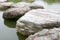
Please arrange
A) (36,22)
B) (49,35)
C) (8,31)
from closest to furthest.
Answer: (49,35) < (36,22) < (8,31)

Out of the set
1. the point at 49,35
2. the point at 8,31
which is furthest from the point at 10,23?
the point at 49,35

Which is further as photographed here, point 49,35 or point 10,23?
point 10,23

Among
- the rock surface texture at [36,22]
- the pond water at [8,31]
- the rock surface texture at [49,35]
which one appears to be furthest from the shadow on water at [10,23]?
the rock surface texture at [49,35]

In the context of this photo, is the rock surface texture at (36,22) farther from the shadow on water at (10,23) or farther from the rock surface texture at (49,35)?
the shadow on water at (10,23)

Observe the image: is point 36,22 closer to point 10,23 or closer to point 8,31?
point 8,31

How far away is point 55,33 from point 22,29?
3.62 ft

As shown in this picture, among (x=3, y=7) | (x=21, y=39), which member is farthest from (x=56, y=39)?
(x=3, y=7)

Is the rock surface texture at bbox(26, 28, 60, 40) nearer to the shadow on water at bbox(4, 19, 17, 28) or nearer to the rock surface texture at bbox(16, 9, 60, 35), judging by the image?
the rock surface texture at bbox(16, 9, 60, 35)

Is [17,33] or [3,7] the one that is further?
[3,7]

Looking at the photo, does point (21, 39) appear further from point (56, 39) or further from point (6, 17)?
point (6, 17)

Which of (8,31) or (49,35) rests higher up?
(49,35)

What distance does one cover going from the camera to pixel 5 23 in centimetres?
518

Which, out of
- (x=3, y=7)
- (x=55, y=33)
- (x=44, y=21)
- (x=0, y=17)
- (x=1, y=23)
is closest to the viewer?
(x=55, y=33)

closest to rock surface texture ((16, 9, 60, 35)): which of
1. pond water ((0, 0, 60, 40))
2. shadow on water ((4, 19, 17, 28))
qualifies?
pond water ((0, 0, 60, 40))
